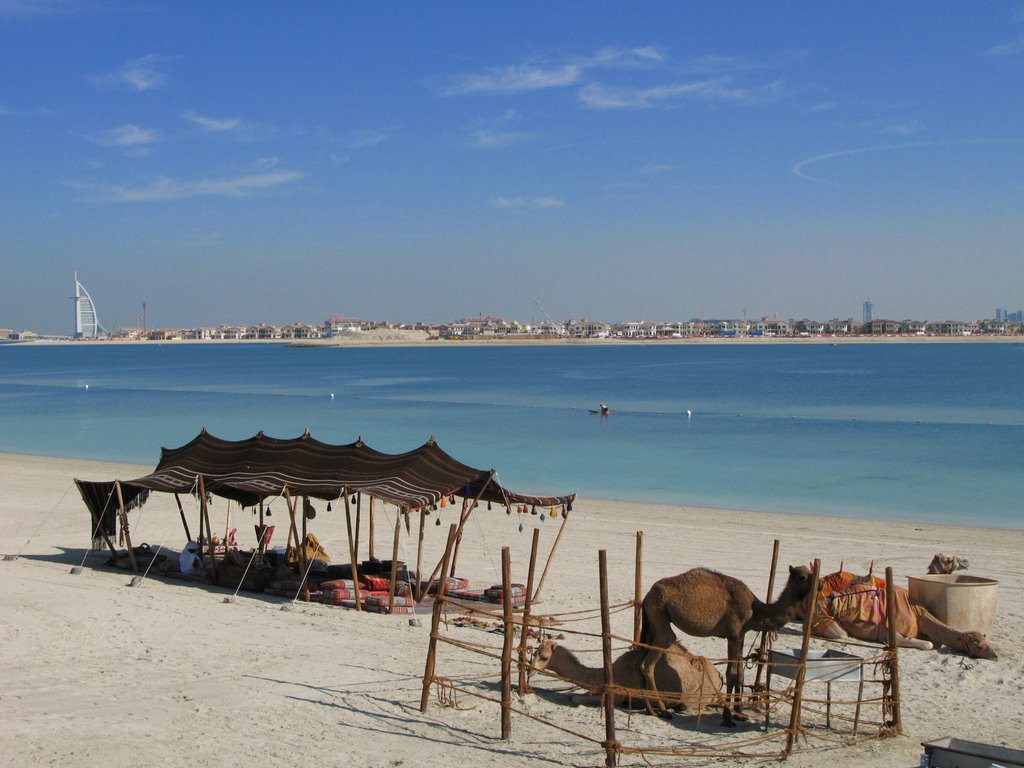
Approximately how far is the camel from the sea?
12.0 meters

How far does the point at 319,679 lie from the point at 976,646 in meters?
6.57

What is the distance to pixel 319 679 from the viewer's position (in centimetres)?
902

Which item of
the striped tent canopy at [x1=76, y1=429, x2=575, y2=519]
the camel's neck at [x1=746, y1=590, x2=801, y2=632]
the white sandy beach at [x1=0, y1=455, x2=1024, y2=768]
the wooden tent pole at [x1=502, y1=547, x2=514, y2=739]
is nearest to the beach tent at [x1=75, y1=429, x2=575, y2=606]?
the striped tent canopy at [x1=76, y1=429, x2=575, y2=519]

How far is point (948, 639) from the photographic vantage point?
10438 mm

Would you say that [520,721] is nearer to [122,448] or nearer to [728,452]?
[728,452]

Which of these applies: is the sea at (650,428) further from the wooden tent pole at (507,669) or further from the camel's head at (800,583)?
the wooden tent pole at (507,669)

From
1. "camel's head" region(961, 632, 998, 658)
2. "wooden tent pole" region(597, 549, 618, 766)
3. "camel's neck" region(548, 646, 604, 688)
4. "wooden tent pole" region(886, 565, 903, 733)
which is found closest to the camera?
"wooden tent pole" region(597, 549, 618, 766)

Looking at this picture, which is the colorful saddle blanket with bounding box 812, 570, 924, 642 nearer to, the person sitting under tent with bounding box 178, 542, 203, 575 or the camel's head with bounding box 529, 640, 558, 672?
the camel's head with bounding box 529, 640, 558, 672

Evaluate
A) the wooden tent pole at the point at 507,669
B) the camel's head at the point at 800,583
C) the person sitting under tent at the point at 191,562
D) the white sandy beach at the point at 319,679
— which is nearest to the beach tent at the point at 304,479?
the person sitting under tent at the point at 191,562

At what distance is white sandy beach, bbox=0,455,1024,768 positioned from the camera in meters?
7.46

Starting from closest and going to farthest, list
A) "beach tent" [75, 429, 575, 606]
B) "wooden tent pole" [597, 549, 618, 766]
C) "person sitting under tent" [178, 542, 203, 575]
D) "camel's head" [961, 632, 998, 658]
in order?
"wooden tent pole" [597, 549, 618, 766] → "camel's head" [961, 632, 998, 658] → "beach tent" [75, 429, 575, 606] → "person sitting under tent" [178, 542, 203, 575]

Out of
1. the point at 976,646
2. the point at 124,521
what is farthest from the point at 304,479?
the point at 976,646

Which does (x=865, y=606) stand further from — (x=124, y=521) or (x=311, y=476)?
(x=124, y=521)

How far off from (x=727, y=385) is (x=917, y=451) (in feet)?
136
